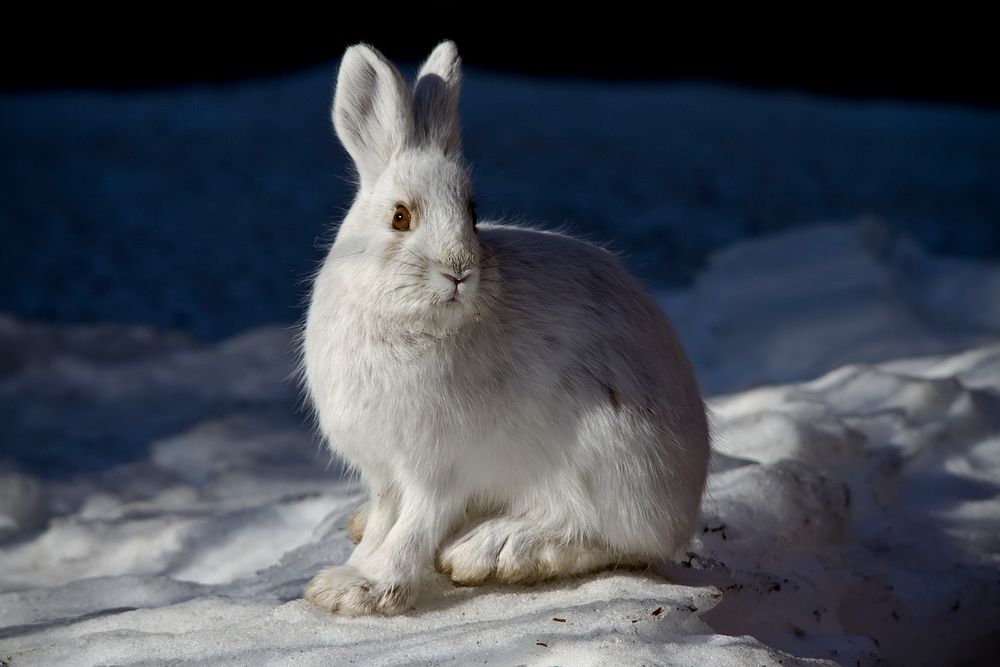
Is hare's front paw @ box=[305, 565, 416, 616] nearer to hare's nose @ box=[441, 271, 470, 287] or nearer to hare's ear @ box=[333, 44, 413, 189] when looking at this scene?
hare's nose @ box=[441, 271, 470, 287]

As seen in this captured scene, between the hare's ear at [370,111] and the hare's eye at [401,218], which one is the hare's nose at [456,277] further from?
the hare's ear at [370,111]

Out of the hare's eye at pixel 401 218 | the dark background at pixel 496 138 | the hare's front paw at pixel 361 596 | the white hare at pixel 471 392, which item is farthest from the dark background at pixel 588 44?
the hare's front paw at pixel 361 596

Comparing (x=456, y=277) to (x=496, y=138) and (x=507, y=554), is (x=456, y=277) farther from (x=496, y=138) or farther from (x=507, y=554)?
(x=496, y=138)

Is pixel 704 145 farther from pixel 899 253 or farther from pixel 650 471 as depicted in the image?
pixel 650 471

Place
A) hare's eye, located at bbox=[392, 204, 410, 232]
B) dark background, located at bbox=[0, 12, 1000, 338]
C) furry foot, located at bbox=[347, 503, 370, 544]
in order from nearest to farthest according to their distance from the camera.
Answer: hare's eye, located at bbox=[392, 204, 410, 232] → furry foot, located at bbox=[347, 503, 370, 544] → dark background, located at bbox=[0, 12, 1000, 338]

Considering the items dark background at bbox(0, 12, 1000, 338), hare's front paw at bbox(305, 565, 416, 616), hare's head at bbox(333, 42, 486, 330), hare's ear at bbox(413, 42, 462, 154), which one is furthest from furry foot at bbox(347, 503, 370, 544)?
dark background at bbox(0, 12, 1000, 338)

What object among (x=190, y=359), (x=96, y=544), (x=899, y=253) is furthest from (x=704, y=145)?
(x=96, y=544)

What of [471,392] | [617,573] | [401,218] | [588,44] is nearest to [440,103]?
[401,218]

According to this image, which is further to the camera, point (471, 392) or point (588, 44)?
point (588, 44)
